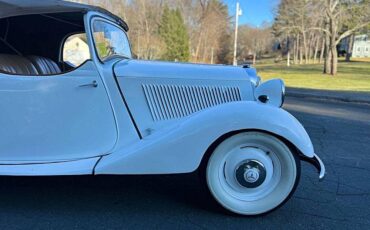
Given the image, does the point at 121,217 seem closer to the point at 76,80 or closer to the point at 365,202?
the point at 76,80

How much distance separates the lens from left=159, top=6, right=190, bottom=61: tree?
36000 mm

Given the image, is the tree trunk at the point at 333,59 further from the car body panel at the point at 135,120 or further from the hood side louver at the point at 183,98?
the hood side louver at the point at 183,98

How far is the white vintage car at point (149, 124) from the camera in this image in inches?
120

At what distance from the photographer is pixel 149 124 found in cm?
341

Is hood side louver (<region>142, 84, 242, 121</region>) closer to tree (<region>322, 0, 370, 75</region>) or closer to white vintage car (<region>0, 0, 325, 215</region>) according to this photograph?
white vintage car (<region>0, 0, 325, 215</region>)

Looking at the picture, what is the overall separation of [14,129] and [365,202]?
3276 mm

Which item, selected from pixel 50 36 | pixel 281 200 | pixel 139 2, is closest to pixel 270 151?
pixel 281 200

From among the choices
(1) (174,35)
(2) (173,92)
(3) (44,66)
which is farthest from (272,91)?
(1) (174,35)

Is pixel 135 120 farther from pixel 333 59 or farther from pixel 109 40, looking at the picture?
pixel 333 59

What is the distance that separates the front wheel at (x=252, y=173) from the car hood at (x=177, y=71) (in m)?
0.71

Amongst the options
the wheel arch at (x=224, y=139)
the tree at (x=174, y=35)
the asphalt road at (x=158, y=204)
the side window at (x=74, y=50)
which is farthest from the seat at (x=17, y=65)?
the tree at (x=174, y=35)

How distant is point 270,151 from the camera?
315 cm

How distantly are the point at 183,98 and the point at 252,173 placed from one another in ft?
3.00

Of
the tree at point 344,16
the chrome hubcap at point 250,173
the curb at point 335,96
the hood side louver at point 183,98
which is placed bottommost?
the curb at point 335,96
